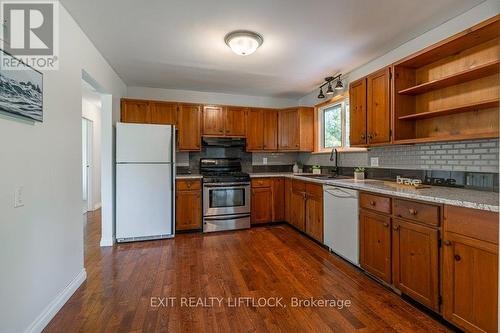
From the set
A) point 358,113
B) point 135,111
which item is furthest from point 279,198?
point 135,111

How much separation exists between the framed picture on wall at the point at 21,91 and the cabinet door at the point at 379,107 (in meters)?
3.06

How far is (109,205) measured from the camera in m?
3.32

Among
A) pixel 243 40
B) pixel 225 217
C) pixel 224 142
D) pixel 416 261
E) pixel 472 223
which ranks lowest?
pixel 225 217

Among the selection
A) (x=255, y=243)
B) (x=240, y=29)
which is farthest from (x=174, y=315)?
(x=240, y=29)

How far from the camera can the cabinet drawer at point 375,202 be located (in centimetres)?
213

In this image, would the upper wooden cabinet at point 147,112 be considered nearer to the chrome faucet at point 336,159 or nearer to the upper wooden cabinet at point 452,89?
the chrome faucet at point 336,159

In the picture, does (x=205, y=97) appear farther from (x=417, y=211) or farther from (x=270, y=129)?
(x=417, y=211)

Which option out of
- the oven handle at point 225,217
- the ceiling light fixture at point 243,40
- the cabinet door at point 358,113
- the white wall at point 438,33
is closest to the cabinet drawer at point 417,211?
the cabinet door at point 358,113

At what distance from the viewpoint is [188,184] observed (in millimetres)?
3783

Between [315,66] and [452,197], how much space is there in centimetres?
236

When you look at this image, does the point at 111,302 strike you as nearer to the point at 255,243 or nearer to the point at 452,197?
the point at 255,243

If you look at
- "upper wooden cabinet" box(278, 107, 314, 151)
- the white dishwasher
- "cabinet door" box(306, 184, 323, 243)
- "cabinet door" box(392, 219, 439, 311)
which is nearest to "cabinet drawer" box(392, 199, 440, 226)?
"cabinet door" box(392, 219, 439, 311)

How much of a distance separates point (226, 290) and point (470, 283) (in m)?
1.77

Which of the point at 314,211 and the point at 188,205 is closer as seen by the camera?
the point at 314,211
